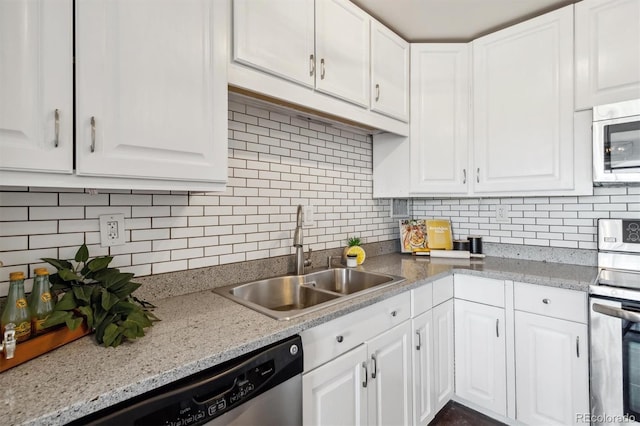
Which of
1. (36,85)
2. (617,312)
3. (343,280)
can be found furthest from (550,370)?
(36,85)

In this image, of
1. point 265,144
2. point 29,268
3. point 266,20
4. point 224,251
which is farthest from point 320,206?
point 29,268

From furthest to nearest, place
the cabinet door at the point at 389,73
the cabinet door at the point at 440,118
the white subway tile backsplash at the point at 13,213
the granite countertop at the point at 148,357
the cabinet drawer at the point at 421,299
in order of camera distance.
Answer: the cabinet door at the point at 440,118, the cabinet door at the point at 389,73, the cabinet drawer at the point at 421,299, the white subway tile backsplash at the point at 13,213, the granite countertop at the point at 148,357

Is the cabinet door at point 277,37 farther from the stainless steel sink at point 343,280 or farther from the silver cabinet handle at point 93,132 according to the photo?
the stainless steel sink at point 343,280

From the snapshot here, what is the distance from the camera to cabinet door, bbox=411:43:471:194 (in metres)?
2.21

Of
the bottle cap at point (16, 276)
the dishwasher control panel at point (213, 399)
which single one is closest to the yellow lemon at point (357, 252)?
the dishwasher control panel at point (213, 399)

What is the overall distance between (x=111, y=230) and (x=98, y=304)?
384 mm

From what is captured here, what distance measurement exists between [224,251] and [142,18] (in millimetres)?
Answer: 1007

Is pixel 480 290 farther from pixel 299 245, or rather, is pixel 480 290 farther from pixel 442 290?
pixel 299 245

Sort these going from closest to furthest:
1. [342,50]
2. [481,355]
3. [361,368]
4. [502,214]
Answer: [361,368] < [342,50] < [481,355] < [502,214]

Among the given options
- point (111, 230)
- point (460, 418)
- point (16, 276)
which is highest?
point (111, 230)

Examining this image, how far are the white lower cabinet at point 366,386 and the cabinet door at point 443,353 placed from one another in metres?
0.30

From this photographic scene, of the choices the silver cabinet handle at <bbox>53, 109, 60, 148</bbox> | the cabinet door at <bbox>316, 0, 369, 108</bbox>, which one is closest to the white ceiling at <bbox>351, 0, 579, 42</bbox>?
the cabinet door at <bbox>316, 0, 369, 108</bbox>

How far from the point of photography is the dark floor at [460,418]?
188 centimetres

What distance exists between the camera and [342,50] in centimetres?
174
